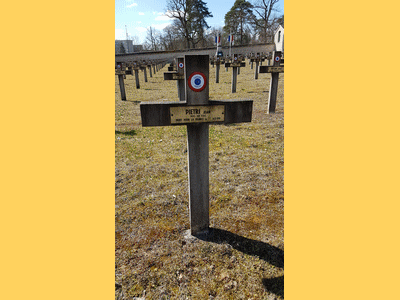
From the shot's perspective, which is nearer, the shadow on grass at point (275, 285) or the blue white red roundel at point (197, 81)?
the shadow on grass at point (275, 285)

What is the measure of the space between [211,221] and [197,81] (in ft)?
6.48

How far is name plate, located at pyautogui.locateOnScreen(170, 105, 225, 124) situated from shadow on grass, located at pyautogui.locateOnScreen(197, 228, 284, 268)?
1522 mm

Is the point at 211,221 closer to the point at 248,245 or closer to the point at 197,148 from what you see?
the point at 248,245

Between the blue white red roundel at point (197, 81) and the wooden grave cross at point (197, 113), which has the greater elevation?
the blue white red roundel at point (197, 81)

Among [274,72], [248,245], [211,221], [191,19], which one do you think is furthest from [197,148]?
[191,19]

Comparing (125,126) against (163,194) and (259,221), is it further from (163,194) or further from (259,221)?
(259,221)

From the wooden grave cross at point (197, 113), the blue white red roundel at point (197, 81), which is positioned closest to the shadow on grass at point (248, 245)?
the wooden grave cross at point (197, 113)

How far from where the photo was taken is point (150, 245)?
3049 mm

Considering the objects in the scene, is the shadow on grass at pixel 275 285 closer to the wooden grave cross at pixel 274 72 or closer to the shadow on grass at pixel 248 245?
the shadow on grass at pixel 248 245

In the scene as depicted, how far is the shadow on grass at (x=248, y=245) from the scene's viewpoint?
2805 millimetres

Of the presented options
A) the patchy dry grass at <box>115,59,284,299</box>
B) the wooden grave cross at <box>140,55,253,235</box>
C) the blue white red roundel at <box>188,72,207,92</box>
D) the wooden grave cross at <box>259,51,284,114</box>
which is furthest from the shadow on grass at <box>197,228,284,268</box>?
the wooden grave cross at <box>259,51,284,114</box>

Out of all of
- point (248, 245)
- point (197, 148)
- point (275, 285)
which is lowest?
point (275, 285)

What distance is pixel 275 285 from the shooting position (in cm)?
247

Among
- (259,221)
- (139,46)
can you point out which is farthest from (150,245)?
(139,46)
